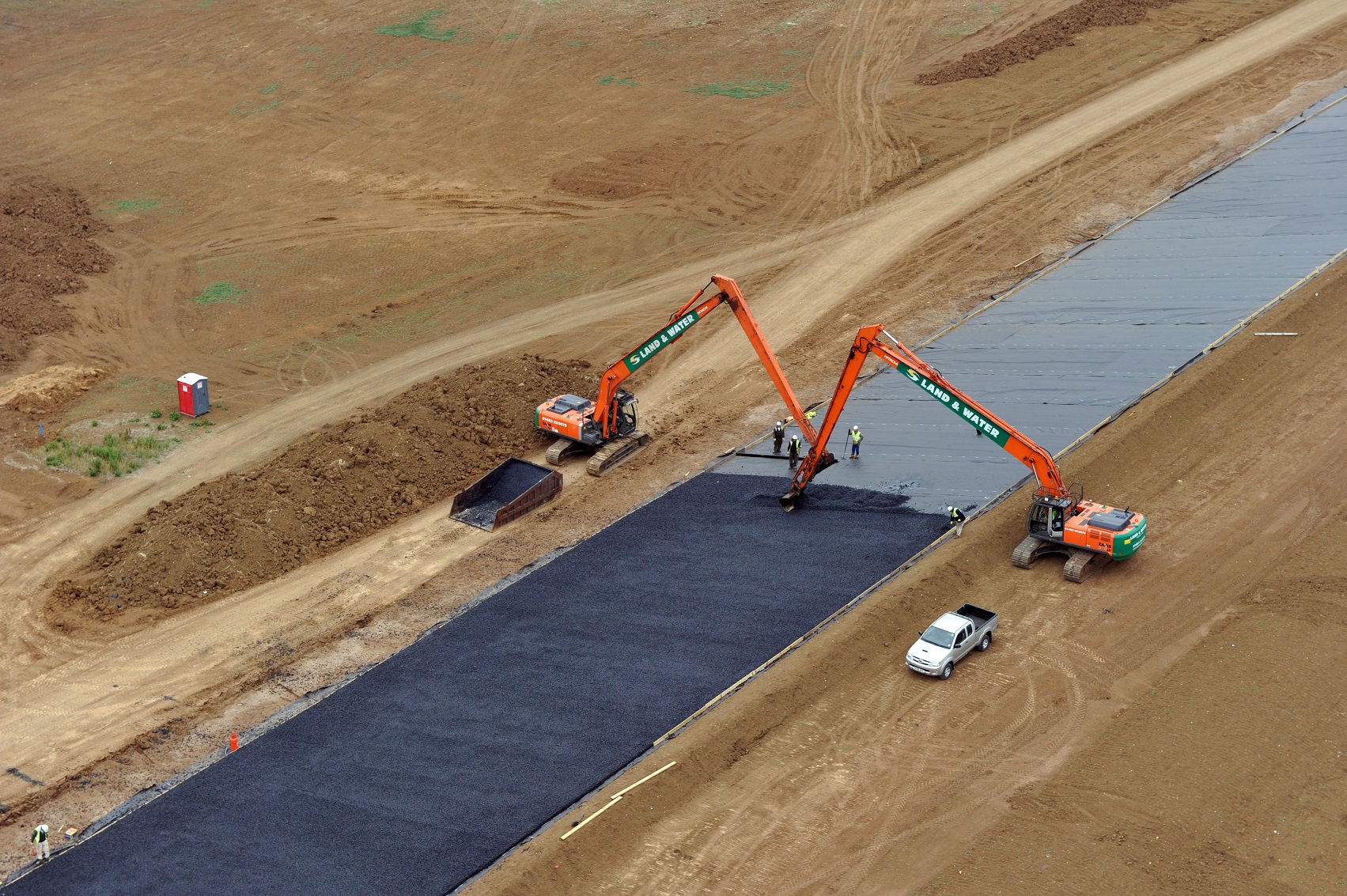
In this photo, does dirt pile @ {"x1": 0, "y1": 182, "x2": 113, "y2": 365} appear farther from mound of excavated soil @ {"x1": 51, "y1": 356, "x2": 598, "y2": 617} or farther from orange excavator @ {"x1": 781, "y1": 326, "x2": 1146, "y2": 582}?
orange excavator @ {"x1": 781, "y1": 326, "x2": 1146, "y2": 582}

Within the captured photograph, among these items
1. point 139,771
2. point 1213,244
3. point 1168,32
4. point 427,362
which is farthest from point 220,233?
point 1168,32

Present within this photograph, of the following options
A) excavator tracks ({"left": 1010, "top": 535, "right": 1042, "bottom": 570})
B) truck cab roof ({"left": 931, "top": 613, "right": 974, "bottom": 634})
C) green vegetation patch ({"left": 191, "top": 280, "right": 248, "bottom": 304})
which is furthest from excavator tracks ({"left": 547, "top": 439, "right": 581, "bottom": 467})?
green vegetation patch ({"left": 191, "top": 280, "right": 248, "bottom": 304})

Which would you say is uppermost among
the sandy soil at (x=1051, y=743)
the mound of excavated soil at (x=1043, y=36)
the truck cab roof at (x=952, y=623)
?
the mound of excavated soil at (x=1043, y=36)

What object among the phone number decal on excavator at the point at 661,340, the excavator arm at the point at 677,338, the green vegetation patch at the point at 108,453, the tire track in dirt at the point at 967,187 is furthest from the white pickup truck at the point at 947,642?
the green vegetation patch at the point at 108,453

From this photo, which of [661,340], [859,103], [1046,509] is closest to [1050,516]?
[1046,509]

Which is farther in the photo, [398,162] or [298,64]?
[298,64]

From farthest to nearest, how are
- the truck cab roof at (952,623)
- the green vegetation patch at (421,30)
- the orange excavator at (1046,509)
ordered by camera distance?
the green vegetation patch at (421,30) < the orange excavator at (1046,509) < the truck cab roof at (952,623)

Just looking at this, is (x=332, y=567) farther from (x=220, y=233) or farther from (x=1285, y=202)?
(x=1285, y=202)

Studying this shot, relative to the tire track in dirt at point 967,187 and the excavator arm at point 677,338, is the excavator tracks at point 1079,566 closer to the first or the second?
the excavator arm at point 677,338
